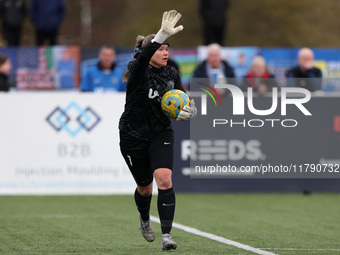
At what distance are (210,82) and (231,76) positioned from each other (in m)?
1.64

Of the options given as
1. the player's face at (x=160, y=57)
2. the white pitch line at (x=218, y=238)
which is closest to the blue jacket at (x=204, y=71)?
the white pitch line at (x=218, y=238)

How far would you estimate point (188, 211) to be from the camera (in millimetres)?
14562

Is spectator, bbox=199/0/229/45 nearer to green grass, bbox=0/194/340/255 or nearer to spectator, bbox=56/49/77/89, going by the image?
spectator, bbox=56/49/77/89

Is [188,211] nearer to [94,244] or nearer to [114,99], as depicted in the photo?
[114,99]

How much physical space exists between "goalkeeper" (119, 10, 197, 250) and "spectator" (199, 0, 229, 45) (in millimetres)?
11883

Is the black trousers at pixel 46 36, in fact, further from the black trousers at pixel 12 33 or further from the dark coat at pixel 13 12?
the black trousers at pixel 12 33

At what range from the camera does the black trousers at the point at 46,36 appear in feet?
75.0

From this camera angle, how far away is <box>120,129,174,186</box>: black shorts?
1033 cm

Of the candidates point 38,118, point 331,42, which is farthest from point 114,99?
point 331,42

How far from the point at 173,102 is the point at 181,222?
329 centimetres

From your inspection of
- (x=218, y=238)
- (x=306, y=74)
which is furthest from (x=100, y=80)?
(x=218, y=238)

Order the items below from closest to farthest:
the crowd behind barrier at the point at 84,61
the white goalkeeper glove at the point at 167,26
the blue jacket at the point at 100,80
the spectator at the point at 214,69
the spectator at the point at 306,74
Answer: the white goalkeeper glove at the point at 167,26, the spectator at the point at 306,74, the spectator at the point at 214,69, the blue jacket at the point at 100,80, the crowd behind barrier at the point at 84,61

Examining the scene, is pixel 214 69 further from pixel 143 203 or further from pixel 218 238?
pixel 143 203

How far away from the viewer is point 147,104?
10.4 meters
